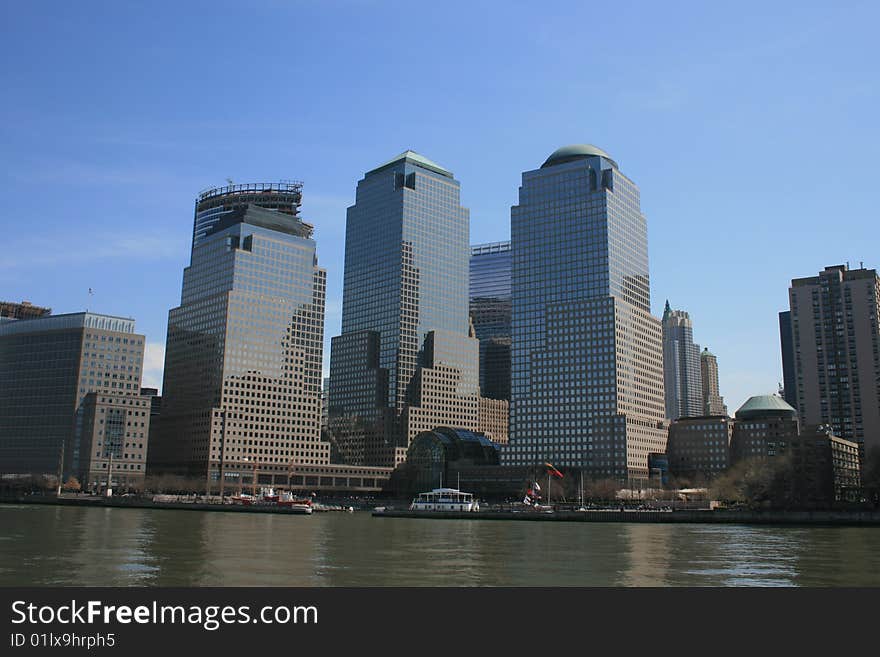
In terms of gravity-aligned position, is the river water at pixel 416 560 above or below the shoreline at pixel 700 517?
below

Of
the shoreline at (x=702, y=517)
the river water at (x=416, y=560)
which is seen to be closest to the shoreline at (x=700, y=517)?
the shoreline at (x=702, y=517)

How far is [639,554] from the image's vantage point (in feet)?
268

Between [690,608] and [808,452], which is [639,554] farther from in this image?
[808,452]

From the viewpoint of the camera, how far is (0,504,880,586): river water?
56.8m

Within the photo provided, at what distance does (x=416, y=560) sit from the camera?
239 feet

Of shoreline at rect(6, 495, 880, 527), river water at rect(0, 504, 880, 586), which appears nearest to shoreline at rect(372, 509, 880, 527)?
shoreline at rect(6, 495, 880, 527)

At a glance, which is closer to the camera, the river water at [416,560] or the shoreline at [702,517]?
the river water at [416,560]

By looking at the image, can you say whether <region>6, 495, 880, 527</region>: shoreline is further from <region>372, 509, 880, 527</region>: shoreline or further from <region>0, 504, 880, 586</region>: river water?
→ <region>0, 504, 880, 586</region>: river water

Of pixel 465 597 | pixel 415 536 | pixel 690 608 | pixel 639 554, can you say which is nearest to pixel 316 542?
pixel 415 536

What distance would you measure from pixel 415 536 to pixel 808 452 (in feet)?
402

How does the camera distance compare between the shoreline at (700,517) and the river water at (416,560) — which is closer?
the river water at (416,560)

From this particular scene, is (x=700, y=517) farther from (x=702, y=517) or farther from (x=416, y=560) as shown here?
(x=416, y=560)

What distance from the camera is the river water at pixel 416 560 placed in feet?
186

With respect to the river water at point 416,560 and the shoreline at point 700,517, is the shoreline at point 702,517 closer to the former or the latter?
the shoreline at point 700,517
